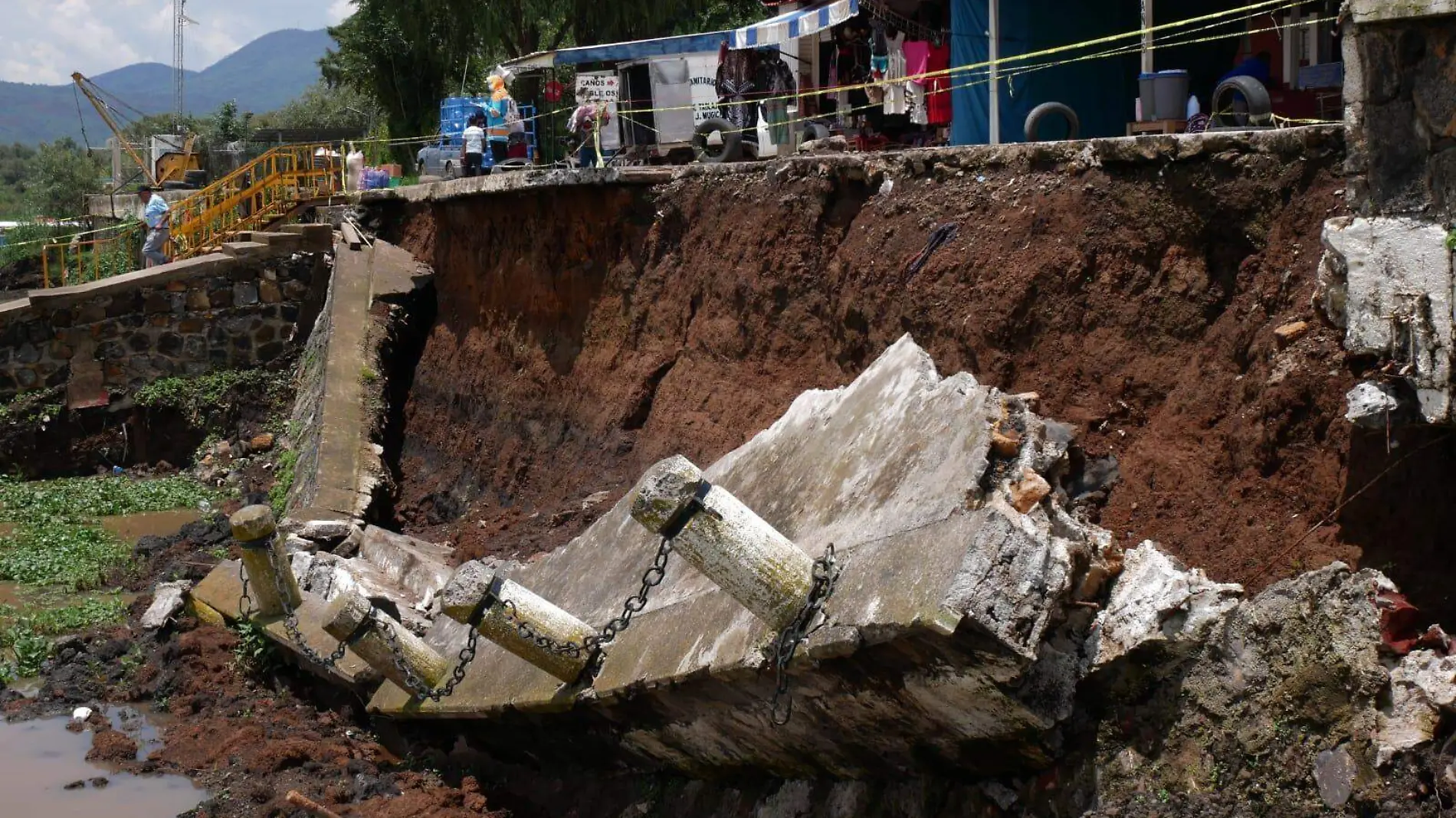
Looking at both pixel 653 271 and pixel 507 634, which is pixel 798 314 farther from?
pixel 507 634

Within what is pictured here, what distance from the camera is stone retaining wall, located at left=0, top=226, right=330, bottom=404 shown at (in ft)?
57.4

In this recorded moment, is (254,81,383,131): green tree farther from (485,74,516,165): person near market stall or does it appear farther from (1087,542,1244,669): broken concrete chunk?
(1087,542,1244,669): broken concrete chunk

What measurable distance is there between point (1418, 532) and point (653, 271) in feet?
23.8

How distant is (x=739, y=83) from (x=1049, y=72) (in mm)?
5885

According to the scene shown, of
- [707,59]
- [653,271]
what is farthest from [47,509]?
[707,59]

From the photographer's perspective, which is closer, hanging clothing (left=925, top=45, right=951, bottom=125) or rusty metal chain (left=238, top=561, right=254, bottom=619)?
rusty metal chain (left=238, top=561, right=254, bottom=619)

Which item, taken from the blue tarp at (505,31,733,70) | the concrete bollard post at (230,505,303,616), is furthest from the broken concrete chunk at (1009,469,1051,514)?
the blue tarp at (505,31,733,70)

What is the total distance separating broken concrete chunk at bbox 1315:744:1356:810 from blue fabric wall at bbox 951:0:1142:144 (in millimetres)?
8045

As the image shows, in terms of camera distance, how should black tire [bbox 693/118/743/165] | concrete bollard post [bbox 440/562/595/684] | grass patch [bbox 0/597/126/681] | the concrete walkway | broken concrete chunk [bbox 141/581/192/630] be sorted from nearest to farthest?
concrete bollard post [bbox 440/562/595/684] → grass patch [bbox 0/597/126/681] → broken concrete chunk [bbox 141/581/192/630] → the concrete walkway → black tire [bbox 693/118/743/165]

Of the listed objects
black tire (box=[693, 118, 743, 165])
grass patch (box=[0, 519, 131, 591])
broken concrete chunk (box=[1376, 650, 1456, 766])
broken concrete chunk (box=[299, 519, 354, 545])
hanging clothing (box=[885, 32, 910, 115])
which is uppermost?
hanging clothing (box=[885, 32, 910, 115])

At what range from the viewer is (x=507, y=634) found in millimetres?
6953

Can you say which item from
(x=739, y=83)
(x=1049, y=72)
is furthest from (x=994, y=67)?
(x=739, y=83)

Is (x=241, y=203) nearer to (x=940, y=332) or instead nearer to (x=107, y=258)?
(x=107, y=258)

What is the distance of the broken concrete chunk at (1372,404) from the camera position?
531 cm
